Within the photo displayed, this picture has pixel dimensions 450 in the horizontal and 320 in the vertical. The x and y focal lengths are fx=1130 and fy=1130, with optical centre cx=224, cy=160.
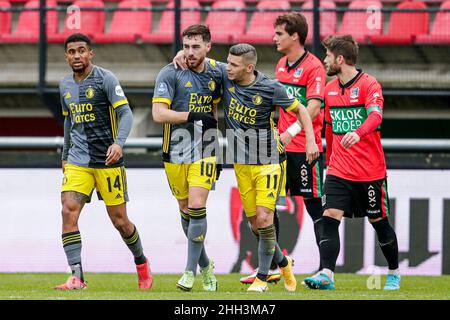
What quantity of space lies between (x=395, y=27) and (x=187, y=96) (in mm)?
5052

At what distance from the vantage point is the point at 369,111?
30.7ft

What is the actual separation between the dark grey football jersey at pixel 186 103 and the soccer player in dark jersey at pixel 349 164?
3.68 feet

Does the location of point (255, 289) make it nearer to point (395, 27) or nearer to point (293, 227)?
point (293, 227)

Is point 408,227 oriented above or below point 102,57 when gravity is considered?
below

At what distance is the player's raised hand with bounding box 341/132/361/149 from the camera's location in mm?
9031

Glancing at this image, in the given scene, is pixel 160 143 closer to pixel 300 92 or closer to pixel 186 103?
pixel 300 92

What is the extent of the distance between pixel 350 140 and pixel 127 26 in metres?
5.98

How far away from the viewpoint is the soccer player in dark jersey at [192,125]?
357 inches

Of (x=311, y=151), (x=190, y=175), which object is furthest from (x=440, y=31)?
(x=190, y=175)

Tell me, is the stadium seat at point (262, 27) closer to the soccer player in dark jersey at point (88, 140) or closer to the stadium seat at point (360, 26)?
the stadium seat at point (360, 26)

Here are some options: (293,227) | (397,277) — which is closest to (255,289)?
(397,277)

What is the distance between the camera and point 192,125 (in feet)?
30.4

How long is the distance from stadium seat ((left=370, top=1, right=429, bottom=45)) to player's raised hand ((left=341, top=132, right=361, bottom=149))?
15.5 ft

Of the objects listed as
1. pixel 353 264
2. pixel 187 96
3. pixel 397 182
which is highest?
pixel 187 96
